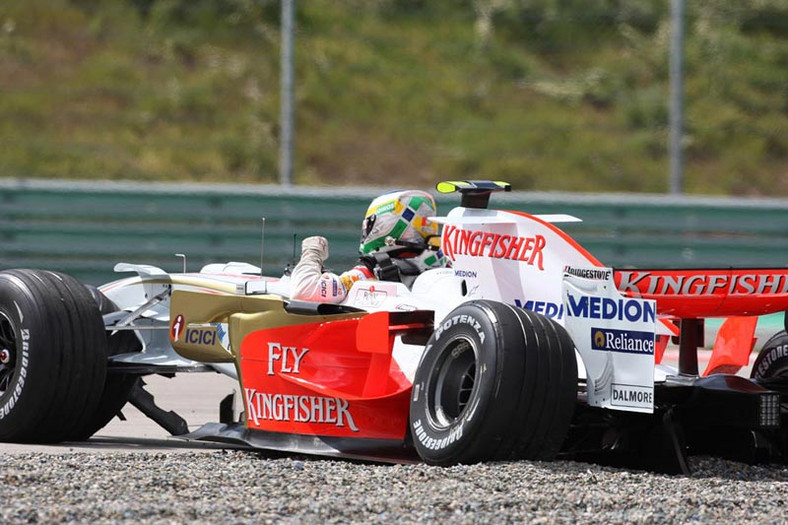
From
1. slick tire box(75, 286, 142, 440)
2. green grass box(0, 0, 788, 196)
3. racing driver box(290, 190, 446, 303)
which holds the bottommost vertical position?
slick tire box(75, 286, 142, 440)

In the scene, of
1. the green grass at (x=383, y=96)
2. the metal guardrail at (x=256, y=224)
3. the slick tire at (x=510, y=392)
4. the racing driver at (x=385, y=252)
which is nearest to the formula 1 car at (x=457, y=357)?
the slick tire at (x=510, y=392)

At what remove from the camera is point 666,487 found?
215 inches

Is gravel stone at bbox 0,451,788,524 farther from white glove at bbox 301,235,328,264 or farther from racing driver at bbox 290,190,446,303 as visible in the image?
white glove at bbox 301,235,328,264

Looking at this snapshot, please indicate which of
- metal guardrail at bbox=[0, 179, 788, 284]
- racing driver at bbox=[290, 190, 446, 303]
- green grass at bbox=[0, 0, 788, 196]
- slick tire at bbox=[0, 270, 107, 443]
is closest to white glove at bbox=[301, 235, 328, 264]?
racing driver at bbox=[290, 190, 446, 303]

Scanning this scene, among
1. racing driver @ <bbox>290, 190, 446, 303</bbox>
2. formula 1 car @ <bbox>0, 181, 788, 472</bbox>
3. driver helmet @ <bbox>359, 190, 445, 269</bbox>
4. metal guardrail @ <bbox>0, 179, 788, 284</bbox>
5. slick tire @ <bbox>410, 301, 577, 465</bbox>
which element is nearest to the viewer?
slick tire @ <bbox>410, 301, 577, 465</bbox>

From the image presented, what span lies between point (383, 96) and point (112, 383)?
1268cm

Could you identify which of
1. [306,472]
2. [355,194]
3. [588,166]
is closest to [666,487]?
[306,472]

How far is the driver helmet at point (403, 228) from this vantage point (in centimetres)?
729

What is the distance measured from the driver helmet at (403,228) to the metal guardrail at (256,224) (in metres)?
5.66

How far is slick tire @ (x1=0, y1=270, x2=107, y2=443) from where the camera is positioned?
7.20 meters

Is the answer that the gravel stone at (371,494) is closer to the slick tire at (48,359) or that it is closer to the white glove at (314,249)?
the slick tire at (48,359)

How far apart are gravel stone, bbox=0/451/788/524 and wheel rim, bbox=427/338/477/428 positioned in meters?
0.30

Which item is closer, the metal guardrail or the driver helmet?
the driver helmet

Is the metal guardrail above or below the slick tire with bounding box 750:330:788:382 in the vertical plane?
above
